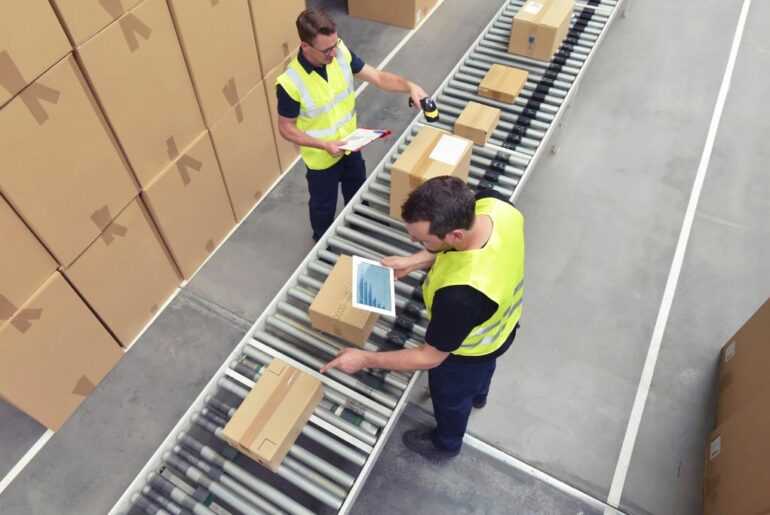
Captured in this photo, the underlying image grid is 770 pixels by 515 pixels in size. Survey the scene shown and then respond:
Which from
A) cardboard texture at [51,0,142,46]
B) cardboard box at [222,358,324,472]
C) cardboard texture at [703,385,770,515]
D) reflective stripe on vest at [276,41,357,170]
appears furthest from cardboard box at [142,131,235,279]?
cardboard texture at [703,385,770,515]

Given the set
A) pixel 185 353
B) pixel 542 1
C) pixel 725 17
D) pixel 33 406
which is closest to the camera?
pixel 33 406

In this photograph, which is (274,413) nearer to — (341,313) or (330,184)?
(341,313)

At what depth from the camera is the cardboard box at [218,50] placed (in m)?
3.49

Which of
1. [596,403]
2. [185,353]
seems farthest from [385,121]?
[596,403]

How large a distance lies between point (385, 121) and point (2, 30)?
3.69 m

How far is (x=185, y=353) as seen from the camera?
13.1 ft

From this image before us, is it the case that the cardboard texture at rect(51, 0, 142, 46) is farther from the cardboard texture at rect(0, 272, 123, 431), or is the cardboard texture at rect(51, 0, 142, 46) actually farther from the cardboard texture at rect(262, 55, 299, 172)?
the cardboard texture at rect(262, 55, 299, 172)

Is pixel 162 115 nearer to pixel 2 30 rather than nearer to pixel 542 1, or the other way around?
pixel 2 30

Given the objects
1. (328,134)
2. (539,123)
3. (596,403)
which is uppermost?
(328,134)

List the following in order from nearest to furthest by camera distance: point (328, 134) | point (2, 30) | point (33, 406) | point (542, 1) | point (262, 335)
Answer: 1. point (2, 30)
2. point (262, 335)
3. point (33, 406)
4. point (328, 134)
5. point (542, 1)

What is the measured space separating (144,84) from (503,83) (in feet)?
8.95

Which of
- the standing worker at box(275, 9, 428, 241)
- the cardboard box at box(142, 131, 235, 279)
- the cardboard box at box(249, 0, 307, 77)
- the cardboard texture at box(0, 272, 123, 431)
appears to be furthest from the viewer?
the cardboard box at box(249, 0, 307, 77)

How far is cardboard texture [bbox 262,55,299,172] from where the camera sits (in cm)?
450

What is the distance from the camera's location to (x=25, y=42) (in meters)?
2.55
